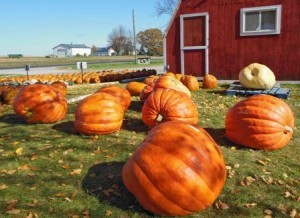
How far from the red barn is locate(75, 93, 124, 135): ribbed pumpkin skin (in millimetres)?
9986

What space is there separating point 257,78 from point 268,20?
4.64 metres

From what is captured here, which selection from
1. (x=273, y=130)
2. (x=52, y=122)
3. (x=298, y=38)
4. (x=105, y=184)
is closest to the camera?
(x=105, y=184)

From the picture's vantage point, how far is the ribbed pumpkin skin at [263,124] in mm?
5406

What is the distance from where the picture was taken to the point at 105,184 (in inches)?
172

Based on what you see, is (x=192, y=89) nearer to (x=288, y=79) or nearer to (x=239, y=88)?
(x=239, y=88)

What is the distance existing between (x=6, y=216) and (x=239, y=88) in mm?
9504

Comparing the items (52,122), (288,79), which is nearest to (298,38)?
(288,79)

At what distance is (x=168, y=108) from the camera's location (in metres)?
6.09

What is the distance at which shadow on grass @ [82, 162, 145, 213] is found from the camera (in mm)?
3896

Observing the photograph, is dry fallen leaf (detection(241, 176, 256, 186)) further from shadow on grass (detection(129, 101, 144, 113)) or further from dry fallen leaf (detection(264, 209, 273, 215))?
shadow on grass (detection(129, 101, 144, 113))

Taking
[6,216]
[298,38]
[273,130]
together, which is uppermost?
[298,38]

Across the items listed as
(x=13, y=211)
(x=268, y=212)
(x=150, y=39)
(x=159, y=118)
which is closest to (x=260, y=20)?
(x=159, y=118)

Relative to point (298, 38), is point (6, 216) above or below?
below

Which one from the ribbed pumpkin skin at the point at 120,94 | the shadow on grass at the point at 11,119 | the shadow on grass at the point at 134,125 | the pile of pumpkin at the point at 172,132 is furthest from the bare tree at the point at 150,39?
the pile of pumpkin at the point at 172,132
